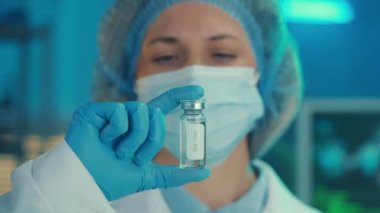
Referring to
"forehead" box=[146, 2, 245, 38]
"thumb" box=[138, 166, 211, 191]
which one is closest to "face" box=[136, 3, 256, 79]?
"forehead" box=[146, 2, 245, 38]

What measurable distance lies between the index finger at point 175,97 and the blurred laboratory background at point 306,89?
0.85 metres

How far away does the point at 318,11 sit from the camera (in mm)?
2000

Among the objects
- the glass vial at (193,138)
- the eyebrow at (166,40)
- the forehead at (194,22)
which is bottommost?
the glass vial at (193,138)

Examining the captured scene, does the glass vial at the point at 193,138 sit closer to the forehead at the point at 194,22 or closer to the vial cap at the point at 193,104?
the vial cap at the point at 193,104

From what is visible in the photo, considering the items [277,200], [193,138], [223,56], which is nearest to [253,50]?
[223,56]

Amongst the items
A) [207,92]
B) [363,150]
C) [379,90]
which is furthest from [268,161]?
[207,92]

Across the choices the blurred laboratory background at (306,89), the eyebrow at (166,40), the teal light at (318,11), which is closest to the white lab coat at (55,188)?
the eyebrow at (166,40)

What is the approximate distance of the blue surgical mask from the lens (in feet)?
4.33

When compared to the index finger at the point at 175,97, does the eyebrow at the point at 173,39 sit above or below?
above

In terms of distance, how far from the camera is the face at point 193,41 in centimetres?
134

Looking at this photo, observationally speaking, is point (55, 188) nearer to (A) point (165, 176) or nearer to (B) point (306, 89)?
(A) point (165, 176)

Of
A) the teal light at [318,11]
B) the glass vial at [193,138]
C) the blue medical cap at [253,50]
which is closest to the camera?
the glass vial at [193,138]

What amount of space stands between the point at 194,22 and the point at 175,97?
0.41m

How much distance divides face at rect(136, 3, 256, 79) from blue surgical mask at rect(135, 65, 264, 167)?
0.02 metres
